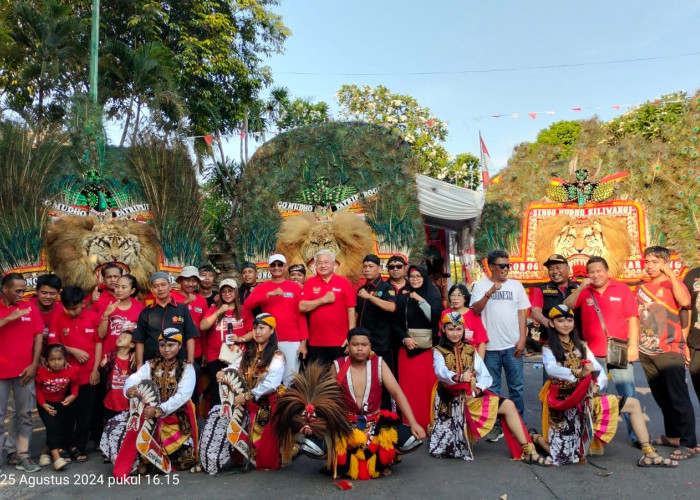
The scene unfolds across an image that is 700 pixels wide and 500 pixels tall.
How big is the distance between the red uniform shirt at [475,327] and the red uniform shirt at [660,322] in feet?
4.15

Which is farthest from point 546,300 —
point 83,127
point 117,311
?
point 83,127

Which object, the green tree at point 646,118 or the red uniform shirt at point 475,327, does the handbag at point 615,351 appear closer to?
the red uniform shirt at point 475,327

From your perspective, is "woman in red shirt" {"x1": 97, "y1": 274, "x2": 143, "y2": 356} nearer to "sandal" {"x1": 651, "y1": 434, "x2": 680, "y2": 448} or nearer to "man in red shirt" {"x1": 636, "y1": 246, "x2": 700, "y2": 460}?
"man in red shirt" {"x1": 636, "y1": 246, "x2": 700, "y2": 460}

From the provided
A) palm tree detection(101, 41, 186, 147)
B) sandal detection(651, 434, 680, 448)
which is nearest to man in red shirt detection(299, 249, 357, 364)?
sandal detection(651, 434, 680, 448)

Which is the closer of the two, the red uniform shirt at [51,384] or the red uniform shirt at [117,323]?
the red uniform shirt at [51,384]

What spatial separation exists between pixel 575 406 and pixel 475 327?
3.30 ft

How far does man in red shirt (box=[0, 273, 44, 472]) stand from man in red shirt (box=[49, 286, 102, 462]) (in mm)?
267

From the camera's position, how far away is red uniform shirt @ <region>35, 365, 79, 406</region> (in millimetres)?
4305

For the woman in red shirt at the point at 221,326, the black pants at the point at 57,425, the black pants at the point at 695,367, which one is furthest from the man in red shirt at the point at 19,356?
the black pants at the point at 695,367

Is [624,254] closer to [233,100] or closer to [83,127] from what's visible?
[83,127]

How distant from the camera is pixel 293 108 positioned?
1992 cm

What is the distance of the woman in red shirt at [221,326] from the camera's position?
4.85m

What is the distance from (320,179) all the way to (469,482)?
14.6 ft

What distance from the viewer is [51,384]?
4316 mm
